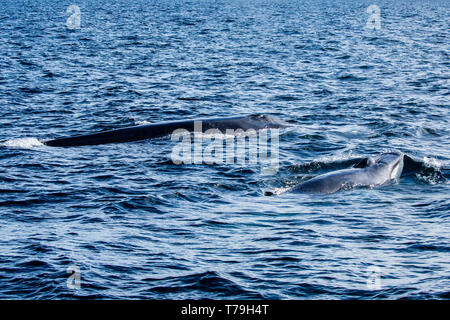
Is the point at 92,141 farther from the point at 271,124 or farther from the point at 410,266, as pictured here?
the point at 410,266

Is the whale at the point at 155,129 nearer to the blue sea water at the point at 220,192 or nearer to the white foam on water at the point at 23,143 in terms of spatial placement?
the white foam on water at the point at 23,143

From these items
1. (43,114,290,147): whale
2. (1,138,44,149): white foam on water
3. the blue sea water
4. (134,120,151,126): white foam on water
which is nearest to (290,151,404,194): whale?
the blue sea water

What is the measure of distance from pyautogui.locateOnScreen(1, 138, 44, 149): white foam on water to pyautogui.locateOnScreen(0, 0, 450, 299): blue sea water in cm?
10

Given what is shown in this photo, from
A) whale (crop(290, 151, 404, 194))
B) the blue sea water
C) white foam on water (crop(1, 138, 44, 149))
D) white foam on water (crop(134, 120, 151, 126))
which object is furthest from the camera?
white foam on water (crop(134, 120, 151, 126))

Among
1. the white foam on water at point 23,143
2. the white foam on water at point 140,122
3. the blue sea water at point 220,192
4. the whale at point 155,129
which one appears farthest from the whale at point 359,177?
the white foam on water at point 140,122

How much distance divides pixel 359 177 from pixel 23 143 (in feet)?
40.7

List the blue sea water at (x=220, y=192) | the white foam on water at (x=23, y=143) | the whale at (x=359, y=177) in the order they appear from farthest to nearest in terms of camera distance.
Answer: the white foam on water at (x=23, y=143) → the whale at (x=359, y=177) → the blue sea water at (x=220, y=192)

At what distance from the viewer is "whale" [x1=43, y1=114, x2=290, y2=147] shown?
2711 cm

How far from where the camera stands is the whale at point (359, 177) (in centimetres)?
2022

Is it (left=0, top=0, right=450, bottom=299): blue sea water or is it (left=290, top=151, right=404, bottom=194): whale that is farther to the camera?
(left=290, top=151, right=404, bottom=194): whale

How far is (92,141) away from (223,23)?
64459 millimetres

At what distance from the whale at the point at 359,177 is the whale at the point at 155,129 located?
7.53 metres

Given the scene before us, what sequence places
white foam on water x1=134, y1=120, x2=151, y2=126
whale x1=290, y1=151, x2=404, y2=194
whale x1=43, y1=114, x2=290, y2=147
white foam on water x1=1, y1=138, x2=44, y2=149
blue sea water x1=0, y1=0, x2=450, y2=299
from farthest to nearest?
white foam on water x1=134, y1=120, x2=151, y2=126 < whale x1=43, y1=114, x2=290, y2=147 < white foam on water x1=1, y1=138, x2=44, y2=149 < whale x1=290, y1=151, x2=404, y2=194 < blue sea water x1=0, y1=0, x2=450, y2=299

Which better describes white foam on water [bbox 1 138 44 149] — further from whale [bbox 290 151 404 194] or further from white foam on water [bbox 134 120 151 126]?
whale [bbox 290 151 404 194]
